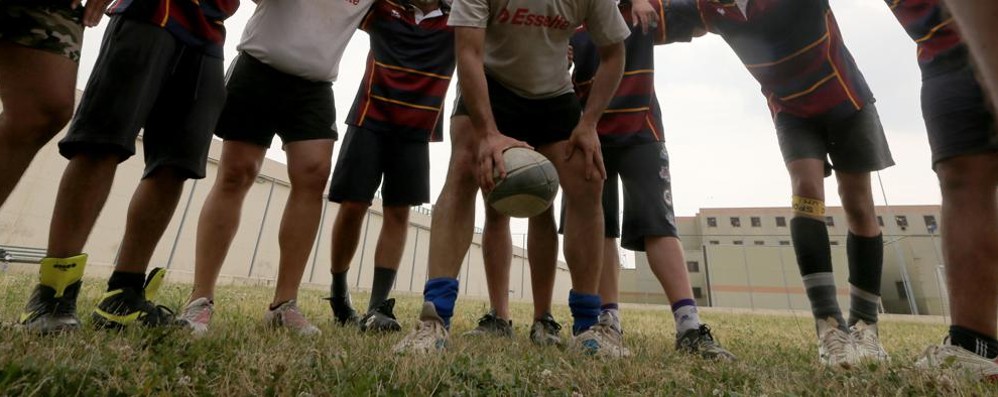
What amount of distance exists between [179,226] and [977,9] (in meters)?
20.7

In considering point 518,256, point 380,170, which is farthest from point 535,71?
point 518,256

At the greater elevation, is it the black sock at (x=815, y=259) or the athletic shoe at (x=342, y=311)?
the black sock at (x=815, y=259)

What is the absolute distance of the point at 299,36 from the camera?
2930mm

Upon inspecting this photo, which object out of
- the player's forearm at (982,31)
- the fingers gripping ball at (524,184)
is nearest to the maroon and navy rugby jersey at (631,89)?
the fingers gripping ball at (524,184)

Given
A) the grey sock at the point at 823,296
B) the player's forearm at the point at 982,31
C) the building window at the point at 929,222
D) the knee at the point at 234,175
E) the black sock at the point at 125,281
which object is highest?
the building window at the point at 929,222

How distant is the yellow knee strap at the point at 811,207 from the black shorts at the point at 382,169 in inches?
97.8

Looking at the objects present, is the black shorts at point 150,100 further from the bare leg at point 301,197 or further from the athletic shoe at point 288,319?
the athletic shoe at point 288,319

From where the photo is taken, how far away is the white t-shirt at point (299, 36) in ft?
9.40

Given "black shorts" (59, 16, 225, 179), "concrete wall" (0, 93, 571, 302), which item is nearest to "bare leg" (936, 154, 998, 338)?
"black shorts" (59, 16, 225, 179)

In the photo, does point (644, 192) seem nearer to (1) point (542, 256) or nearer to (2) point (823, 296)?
(1) point (542, 256)

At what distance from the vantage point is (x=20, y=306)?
2.73 m

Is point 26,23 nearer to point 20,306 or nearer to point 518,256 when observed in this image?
point 20,306

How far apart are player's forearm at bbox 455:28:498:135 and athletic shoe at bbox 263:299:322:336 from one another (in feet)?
4.44

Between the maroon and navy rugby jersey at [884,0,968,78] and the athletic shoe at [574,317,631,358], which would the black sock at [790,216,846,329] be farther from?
the athletic shoe at [574,317,631,358]
